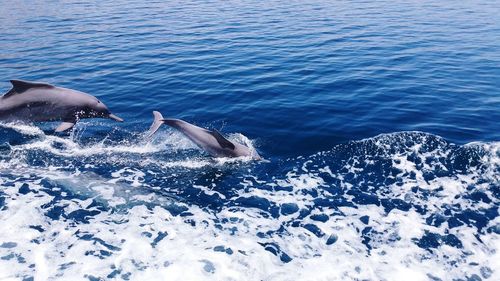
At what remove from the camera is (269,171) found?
1222cm

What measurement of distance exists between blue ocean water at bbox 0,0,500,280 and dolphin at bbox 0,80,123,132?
682 mm

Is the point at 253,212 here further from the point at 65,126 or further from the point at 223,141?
the point at 65,126

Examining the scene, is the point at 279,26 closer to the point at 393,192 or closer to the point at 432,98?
the point at 432,98

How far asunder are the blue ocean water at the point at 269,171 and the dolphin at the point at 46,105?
682 mm

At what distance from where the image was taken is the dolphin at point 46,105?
14.2m

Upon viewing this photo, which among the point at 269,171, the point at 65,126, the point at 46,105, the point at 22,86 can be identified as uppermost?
the point at 22,86

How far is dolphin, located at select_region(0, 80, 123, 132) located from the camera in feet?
46.8

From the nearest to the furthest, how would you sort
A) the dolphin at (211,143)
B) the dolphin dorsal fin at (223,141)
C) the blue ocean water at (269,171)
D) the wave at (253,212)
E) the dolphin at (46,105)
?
the wave at (253,212) → the blue ocean water at (269,171) → the dolphin dorsal fin at (223,141) → the dolphin at (211,143) → the dolphin at (46,105)

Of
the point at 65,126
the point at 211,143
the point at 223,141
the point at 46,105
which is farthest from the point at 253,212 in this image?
the point at 46,105

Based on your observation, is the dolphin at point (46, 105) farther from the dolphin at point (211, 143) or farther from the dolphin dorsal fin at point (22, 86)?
the dolphin at point (211, 143)

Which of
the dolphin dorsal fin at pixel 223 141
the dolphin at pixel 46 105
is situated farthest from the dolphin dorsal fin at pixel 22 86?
the dolphin dorsal fin at pixel 223 141

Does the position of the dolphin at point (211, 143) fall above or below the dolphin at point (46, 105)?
below

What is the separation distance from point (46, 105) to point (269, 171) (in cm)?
843

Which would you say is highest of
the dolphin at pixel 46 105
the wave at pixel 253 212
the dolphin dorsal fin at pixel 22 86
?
the dolphin dorsal fin at pixel 22 86
